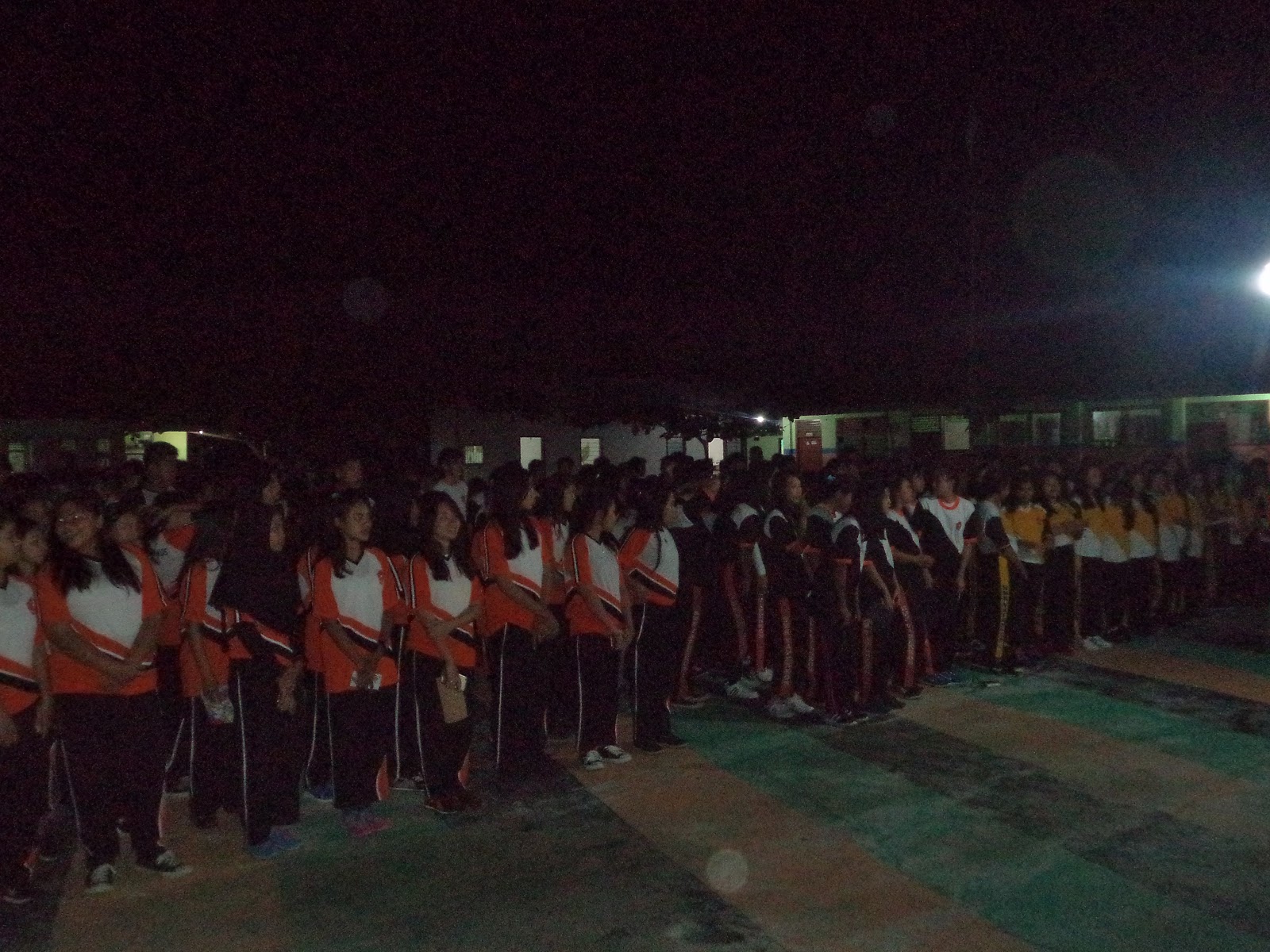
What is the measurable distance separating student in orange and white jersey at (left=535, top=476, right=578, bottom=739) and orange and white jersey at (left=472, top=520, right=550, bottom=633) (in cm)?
74

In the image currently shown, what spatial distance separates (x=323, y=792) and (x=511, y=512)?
1.88 metres

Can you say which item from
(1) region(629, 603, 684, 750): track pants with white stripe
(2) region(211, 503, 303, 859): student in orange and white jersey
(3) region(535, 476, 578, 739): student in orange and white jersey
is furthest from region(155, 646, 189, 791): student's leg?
(1) region(629, 603, 684, 750): track pants with white stripe

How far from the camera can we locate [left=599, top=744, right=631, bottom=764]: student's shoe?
6641 millimetres

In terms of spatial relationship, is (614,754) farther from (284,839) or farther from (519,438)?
(519,438)

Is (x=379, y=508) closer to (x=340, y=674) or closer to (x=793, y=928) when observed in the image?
(x=340, y=674)

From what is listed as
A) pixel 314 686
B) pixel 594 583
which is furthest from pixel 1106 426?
pixel 314 686

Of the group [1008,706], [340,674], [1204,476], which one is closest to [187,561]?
[340,674]

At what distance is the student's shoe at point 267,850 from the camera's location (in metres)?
5.19

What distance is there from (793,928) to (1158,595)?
321 inches

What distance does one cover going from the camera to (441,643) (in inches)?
221

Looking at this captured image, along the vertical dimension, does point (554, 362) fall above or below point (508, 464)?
above

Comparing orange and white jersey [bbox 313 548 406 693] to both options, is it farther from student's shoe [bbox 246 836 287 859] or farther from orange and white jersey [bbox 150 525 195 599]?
orange and white jersey [bbox 150 525 195 599]

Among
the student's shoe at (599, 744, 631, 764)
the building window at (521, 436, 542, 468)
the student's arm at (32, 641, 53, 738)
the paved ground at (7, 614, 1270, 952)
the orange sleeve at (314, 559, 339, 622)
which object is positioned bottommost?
the paved ground at (7, 614, 1270, 952)

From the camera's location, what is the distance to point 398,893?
4.73 metres
